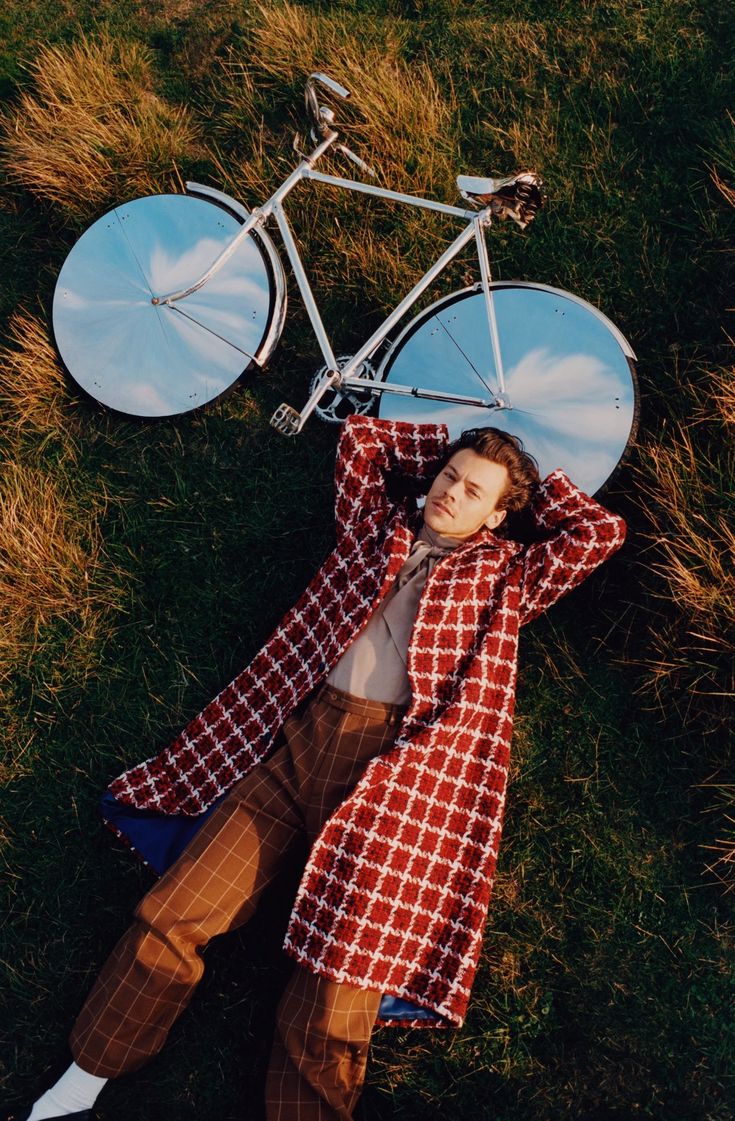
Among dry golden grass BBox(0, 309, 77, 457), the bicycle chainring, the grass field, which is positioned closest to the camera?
the grass field

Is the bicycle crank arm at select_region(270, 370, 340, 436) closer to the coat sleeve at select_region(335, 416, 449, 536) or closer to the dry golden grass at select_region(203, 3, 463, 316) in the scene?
the coat sleeve at select_region(335, 416, 449, 536)

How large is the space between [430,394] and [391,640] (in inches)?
47.0

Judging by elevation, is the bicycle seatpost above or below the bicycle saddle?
above

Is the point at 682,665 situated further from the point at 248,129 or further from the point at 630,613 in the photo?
the point at 248,129

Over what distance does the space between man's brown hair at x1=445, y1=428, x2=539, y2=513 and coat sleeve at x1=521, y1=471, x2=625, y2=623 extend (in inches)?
2.8

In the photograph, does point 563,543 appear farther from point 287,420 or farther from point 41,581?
point 41,581

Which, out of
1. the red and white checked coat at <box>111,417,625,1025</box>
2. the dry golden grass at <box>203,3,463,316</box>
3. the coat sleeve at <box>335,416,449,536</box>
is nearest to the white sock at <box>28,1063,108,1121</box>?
the red and white checked coat at <box>111,417,625,1025</box>

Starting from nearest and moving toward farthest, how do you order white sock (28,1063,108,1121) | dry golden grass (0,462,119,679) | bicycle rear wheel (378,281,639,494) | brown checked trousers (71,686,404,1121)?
brown checked trousers (71,686,404,1121) < white sock (28,1063,108,1121) < bicycle rear wheel (378,281,639,494) < dry golden grass (0,462,119,679)

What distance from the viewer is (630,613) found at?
3961 millimetres

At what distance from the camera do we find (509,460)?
3529 mm

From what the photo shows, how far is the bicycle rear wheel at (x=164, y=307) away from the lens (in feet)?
13.7

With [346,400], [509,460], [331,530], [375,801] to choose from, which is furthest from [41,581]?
[509,460]

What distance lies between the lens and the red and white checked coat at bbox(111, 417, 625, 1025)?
3.22 metres

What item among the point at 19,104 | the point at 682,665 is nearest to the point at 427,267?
the point at 682,665
